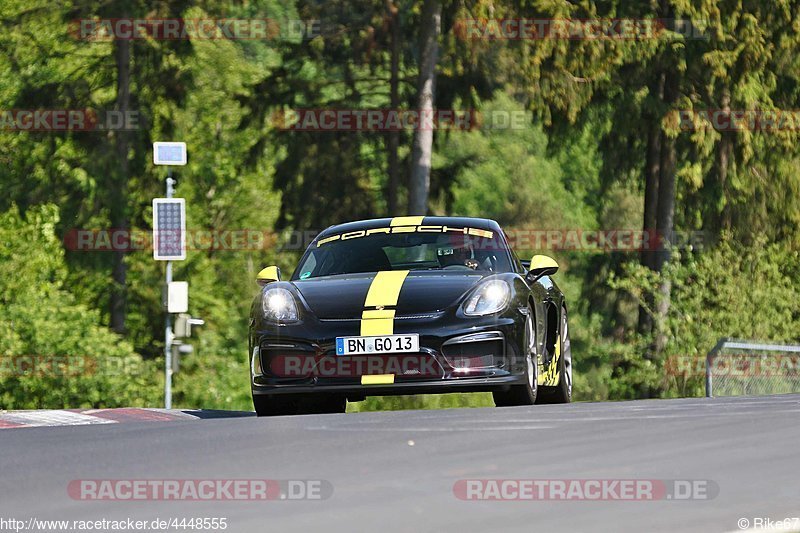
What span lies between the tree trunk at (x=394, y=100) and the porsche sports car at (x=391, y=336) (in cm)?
3126

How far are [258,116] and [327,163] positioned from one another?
9.47ft

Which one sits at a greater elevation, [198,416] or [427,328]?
[427,328]

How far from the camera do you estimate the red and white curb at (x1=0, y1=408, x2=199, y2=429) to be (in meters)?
12.7

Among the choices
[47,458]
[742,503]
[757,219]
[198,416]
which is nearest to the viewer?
[742,503]

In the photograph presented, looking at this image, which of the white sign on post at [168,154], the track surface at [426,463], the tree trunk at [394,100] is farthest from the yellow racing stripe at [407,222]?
the tree trunk at [394,100]

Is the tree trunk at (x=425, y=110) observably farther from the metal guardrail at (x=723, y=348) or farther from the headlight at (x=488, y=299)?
the headlight at (x=488, y=299)

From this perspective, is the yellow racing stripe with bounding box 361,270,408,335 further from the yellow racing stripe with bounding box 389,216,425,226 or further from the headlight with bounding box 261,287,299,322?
the yellow racing stripe with bounding box 389,216,425,226

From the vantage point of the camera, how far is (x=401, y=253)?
547 inches

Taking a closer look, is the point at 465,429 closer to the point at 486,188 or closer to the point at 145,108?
the point at 145,108

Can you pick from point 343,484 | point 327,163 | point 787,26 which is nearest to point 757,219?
point 787,26

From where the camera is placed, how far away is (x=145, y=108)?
45219 mm

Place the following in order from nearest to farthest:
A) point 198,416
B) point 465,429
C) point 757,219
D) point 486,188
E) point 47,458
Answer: point 47,458, point 465,429, point 198,416, point 757,219, point 486,188

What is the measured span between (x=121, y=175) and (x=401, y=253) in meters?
30.8

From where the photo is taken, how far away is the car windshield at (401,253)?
1324cm
